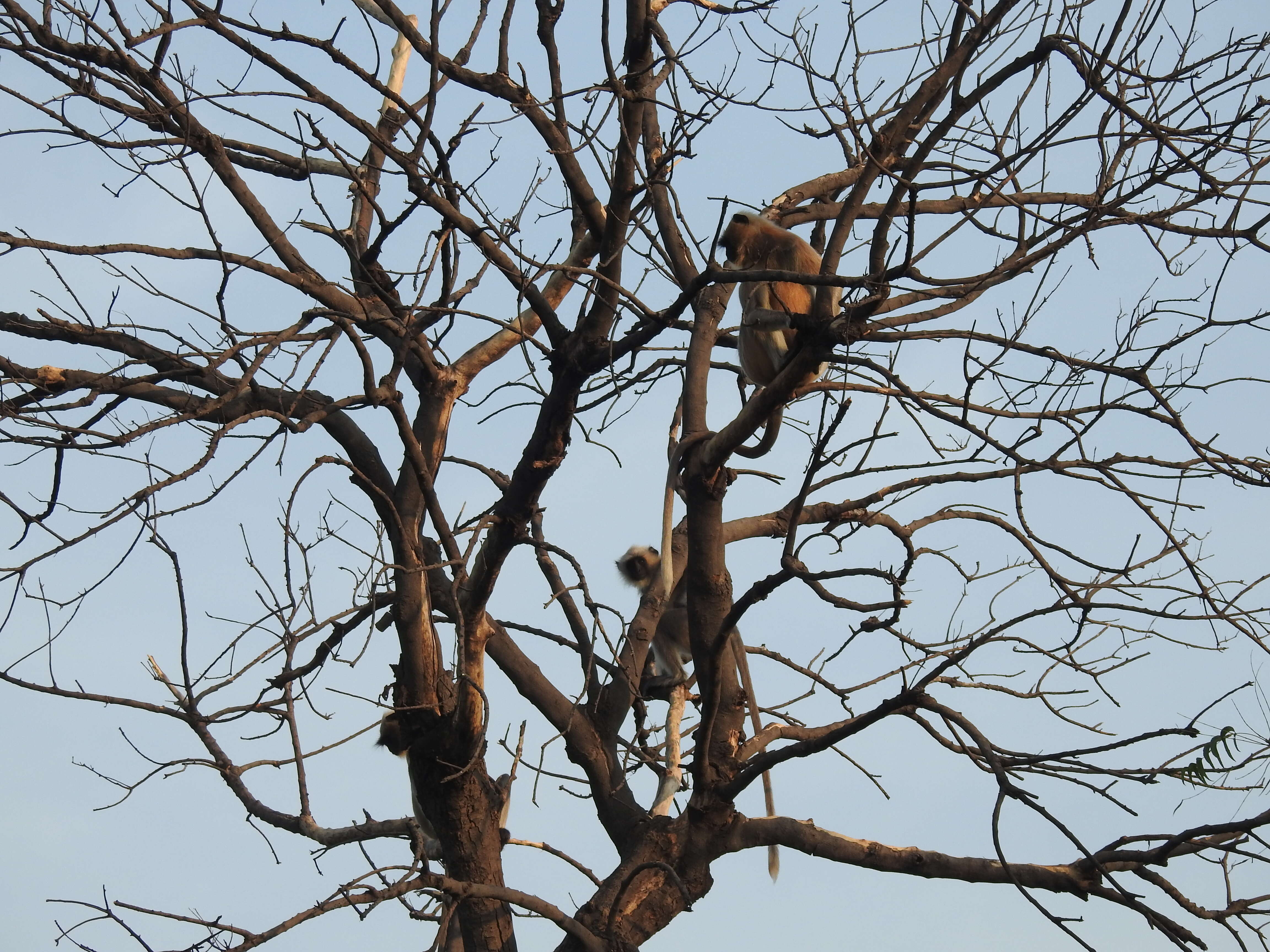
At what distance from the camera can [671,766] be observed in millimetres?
4695

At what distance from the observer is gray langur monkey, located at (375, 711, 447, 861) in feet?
15.1

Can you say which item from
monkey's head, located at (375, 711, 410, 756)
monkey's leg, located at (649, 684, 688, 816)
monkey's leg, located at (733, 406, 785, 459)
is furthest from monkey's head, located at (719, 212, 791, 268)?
monkey's head, located at (375, 711, 410, 756)

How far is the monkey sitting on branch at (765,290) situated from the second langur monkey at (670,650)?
1.19 meters

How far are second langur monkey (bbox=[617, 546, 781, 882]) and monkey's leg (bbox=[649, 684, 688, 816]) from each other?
196 millimetres

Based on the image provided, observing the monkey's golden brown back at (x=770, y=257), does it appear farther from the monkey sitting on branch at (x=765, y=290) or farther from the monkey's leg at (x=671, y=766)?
the monkey's leg at (x=671, y=766)

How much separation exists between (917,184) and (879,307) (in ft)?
1.63

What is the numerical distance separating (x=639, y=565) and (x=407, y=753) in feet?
13.6

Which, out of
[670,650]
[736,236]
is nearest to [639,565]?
[670,650]

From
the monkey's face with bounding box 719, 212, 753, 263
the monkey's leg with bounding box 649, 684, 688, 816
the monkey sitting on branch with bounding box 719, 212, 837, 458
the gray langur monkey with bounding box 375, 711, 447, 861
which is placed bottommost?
the monkey's leg with bounding box 649, 684, 688, 816

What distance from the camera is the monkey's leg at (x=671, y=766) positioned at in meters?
4.64

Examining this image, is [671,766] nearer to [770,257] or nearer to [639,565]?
[770,257]

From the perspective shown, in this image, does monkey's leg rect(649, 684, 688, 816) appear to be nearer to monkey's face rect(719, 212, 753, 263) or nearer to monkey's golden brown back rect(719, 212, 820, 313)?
monkey's golden brown back rect(719, 212, 820, 313)

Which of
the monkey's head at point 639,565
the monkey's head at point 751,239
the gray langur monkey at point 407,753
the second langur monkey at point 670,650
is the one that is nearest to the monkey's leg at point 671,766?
the second langur monkey at point 670,650

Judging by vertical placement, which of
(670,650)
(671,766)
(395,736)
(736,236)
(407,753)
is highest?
(736,236)
